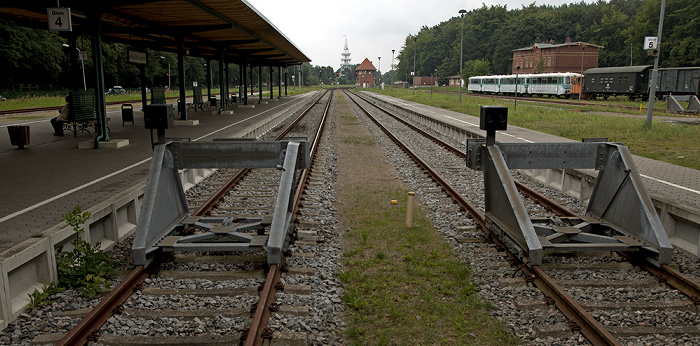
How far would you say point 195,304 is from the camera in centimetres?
474

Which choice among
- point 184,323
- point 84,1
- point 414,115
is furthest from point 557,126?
point 184,323

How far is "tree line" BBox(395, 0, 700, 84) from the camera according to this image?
66.9 meters

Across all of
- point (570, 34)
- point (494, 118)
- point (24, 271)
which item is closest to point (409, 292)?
point (494, 118)

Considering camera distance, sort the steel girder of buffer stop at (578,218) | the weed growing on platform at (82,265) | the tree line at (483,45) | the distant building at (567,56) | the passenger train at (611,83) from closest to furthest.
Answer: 1. the weed growing on platform at (82,265)
2. the steel girder of buffer stop at (578,218)
3. the passenger train at (611,83)
4. the tree line at (483,45)
5. the distant building at (567,56)

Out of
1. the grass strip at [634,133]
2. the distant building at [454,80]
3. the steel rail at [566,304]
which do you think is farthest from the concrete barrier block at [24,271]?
the distant building at [454,80]

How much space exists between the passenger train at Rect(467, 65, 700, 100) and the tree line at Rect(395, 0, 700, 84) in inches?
447

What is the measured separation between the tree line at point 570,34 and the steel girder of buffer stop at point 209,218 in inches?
2083

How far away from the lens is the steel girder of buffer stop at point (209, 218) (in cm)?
566

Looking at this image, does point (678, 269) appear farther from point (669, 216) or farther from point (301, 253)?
point (301, 253)

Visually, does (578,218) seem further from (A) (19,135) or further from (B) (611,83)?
(B) (611,83)

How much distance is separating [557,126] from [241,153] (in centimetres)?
1880

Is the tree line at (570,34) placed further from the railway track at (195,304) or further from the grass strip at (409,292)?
the railway track at (195,304)

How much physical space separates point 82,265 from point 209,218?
67.4 inches

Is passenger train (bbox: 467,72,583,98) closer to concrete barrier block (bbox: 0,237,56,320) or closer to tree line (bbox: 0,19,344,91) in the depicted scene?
tree line (bbox: 0,19,344,91)
